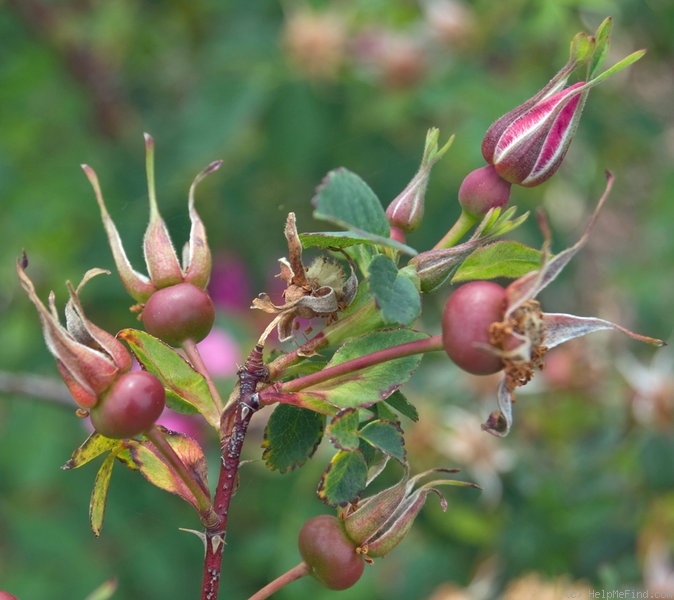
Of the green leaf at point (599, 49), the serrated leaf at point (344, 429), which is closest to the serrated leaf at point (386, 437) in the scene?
the serrated leaf at point (344, 429)

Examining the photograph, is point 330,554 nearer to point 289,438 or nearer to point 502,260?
point 289,438

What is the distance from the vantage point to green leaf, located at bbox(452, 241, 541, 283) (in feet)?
1.97

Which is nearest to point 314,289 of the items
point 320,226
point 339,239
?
point 339,239

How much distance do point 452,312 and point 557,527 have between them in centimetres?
105

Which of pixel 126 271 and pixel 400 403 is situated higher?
pixel 126 271

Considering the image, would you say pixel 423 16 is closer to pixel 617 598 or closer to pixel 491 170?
pixel 617 598

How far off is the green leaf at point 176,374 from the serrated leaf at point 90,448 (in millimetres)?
50

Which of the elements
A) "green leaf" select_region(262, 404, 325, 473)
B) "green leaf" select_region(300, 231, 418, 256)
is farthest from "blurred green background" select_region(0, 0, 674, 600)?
"green leaf" select_region(300, 231, 418, 256)

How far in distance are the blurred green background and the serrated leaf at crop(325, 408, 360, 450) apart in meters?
0.85

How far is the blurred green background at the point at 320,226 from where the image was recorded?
157cm

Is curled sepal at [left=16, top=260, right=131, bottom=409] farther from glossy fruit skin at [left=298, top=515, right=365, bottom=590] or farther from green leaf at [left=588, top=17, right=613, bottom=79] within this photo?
green leaf at [left=588, top=17, right=613, bottom=79]

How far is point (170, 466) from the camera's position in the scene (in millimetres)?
594

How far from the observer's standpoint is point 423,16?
81.0 inches

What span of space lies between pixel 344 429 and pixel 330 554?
0.08 meters
